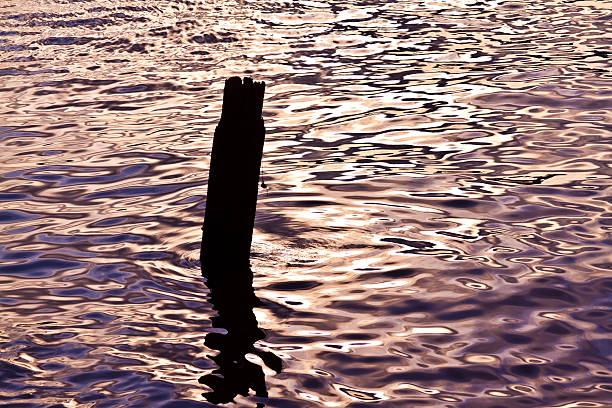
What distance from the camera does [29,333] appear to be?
8.13m

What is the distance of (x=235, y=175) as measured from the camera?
8844mm

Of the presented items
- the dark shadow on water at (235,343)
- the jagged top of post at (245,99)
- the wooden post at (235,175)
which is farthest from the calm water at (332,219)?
the jagged top of post at (245,99)

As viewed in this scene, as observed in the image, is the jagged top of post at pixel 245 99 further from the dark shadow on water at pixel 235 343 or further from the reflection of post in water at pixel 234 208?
the dark shadow on water at pixel 235 343

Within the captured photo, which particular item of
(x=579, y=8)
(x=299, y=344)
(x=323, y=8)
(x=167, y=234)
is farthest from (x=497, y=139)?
(x=323, y=8)

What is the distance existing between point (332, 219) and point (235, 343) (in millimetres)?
3198

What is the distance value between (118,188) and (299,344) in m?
5.27

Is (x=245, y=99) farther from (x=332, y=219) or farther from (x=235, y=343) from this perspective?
(x=332, y=219)

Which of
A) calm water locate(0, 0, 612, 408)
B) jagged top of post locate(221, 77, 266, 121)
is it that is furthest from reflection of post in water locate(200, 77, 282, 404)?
calm water locate(0, 0, 612, 408)

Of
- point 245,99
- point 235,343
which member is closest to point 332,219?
point 245,99

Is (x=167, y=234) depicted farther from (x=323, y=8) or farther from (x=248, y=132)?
(x=323, y=8)

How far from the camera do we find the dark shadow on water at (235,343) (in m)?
7.21

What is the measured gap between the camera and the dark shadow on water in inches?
284

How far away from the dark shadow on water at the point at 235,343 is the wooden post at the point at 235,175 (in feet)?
0.56

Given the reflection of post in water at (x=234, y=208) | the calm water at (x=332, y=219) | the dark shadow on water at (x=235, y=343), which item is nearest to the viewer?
the dark shadow on water at (x=235, y=343)
